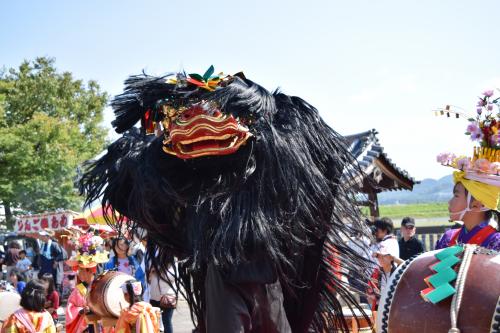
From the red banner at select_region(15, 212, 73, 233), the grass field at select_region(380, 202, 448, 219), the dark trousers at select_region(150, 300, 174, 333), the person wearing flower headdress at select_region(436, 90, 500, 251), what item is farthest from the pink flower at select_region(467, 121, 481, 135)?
the grass field at select_region(380, 202, 448, 219)

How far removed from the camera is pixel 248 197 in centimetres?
263

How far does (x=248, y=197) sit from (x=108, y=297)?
10.7ft

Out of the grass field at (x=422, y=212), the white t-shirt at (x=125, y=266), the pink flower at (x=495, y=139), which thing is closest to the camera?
the pink flower at (x=495, y=139)

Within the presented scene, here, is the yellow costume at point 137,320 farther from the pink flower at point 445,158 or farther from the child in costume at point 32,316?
the pink flower at point 445,158

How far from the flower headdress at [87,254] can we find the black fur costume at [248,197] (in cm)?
364

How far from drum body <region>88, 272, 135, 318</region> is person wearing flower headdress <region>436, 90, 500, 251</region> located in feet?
10.2

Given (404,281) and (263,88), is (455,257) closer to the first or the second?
(404,281)

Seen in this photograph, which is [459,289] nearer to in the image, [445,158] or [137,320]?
[445,158]

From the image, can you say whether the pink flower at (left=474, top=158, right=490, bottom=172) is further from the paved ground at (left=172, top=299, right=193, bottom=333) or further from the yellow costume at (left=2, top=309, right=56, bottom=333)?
the paved ground at (left=172, top=299, right=193, bottom=333)

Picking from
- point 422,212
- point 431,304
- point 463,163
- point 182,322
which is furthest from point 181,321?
point 422,212

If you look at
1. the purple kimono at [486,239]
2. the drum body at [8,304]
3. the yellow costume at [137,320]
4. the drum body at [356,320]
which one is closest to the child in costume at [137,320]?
the yellow costume at [137,320]

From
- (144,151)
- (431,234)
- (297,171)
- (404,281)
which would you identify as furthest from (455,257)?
(431,234)

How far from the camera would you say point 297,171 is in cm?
267

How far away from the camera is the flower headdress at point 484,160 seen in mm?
3061
